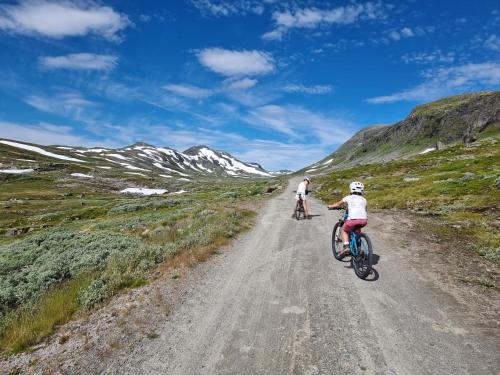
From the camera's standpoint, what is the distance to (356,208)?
10555mm

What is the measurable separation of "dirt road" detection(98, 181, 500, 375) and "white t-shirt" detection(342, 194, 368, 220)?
6.08 feet

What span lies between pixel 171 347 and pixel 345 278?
18.8 feet

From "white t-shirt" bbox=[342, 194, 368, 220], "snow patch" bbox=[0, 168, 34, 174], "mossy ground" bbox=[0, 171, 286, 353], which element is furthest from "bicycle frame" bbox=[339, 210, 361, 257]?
"snow patch" bbox=[0, 168, 34, 174]

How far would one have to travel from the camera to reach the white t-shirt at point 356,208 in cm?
1048

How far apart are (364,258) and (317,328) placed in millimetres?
3621

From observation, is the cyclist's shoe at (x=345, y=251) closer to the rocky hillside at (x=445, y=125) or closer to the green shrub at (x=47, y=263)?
the green shrub at (x=47, y=263)

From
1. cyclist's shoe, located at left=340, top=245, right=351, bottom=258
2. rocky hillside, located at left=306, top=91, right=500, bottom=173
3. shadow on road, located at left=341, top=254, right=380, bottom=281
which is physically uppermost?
rocky hillside, located at left=306, top=91, right=500, bottom=173

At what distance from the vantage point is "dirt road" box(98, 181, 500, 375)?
5820 mm

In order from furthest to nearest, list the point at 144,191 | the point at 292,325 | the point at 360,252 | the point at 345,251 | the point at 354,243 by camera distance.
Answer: the point at 144,191 → the point at 345,251 → the point at 354,243 → the point at 360,252 → the point at 292,325

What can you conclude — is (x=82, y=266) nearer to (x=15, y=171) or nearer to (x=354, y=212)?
(x=354, y=212)

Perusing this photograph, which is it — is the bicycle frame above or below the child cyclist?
below

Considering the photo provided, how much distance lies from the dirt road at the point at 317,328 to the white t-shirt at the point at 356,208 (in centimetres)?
185

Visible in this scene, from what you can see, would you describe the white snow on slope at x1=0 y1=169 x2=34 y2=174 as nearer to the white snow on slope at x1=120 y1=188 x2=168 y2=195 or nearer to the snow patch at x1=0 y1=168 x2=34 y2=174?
the snow patch at x1=0 y1=168 x2=34 y2=174

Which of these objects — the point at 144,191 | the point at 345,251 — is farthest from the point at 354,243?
the point at 144,191
